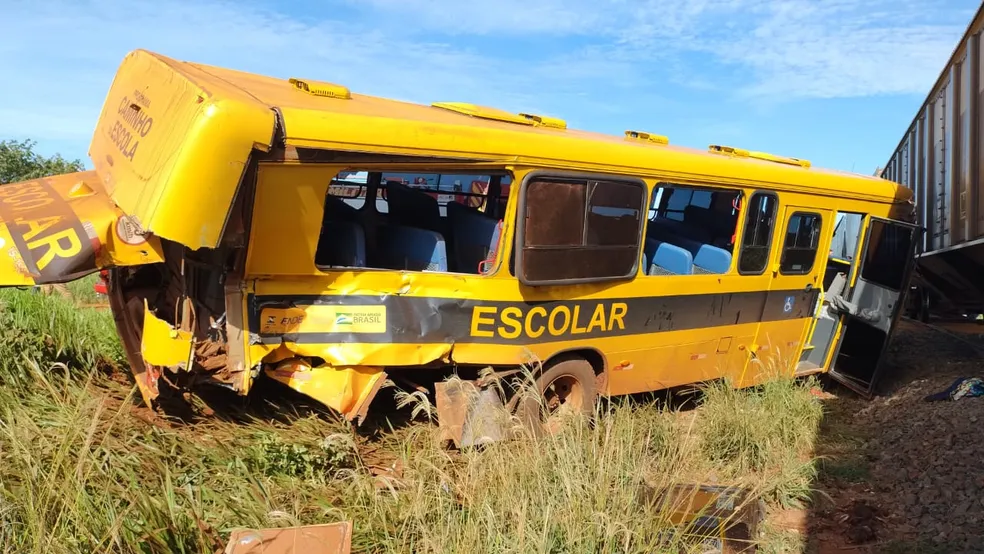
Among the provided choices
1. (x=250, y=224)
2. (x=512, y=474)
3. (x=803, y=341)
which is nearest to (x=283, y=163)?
(x=250, y=224)

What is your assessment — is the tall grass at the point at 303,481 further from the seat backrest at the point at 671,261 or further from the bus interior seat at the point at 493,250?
the seat backrest at the point at 671,261

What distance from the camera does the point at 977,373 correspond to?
7453mm

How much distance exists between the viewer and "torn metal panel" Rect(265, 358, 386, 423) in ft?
13.6

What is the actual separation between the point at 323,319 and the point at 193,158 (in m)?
1.19

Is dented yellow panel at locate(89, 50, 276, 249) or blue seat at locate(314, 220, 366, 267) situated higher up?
dented yellow panel at locate(89, 50, 276, 249)

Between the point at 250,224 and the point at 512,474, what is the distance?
1.93m

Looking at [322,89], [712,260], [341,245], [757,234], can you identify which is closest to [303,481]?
[341,245]

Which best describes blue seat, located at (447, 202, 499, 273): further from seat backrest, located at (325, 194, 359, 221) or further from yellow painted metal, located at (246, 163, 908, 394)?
seat backrest, located at (325, 194, 359, 221)

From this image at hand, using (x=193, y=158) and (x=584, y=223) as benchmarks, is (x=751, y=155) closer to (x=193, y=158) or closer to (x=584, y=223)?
(x=584, y=223)

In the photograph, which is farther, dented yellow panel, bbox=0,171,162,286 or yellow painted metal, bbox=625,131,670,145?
yellow painted metal, bbox=625,131,670,145

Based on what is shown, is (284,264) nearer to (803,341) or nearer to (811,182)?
(811,182)

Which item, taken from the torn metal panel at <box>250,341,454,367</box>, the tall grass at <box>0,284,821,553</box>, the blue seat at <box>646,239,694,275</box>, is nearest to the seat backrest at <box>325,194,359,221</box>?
the torn metal panel at <box>250,341,454,367</box>

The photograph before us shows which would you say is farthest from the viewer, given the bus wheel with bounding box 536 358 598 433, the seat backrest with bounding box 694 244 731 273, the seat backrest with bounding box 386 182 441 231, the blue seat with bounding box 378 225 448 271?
the seat backrest with bounding box 694 244 731 273

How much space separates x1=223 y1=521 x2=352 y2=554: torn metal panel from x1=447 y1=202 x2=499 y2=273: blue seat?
7.87ft
